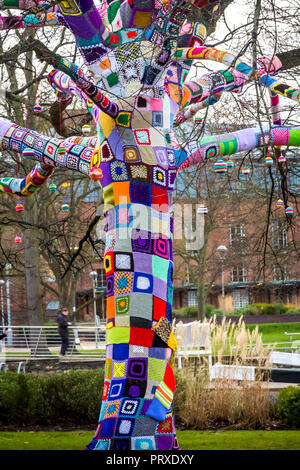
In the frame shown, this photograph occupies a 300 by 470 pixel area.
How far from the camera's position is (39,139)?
8.79 m

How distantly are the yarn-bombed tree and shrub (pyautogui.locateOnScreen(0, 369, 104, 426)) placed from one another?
5265mm

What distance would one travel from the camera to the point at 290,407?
11812mm

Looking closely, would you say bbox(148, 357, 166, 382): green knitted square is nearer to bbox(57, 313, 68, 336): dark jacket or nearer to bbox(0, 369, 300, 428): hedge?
bbox(0, 369, 300, 428): hedge

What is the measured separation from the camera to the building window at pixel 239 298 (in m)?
52.6

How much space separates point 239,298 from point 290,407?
4218cm

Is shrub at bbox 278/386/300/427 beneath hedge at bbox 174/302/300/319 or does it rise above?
beneath

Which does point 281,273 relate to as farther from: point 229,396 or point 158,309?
point 158,309

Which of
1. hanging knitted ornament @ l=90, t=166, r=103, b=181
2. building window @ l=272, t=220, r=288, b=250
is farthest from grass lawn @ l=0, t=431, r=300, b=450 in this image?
building window @ l=272, t=220, r=288, b=250

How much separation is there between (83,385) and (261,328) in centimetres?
2412

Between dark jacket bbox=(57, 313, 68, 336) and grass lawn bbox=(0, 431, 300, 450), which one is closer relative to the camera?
grass lawn bbox=(0, 431, 300, 450)

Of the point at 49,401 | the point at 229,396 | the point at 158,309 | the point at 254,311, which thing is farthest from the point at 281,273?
the point at 254,311

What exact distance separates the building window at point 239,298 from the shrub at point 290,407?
40.7 meters

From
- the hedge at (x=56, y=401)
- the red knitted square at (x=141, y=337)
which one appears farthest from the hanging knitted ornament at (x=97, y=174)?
the hedge at (x=56, y=401)

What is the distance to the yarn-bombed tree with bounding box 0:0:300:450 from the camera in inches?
269
